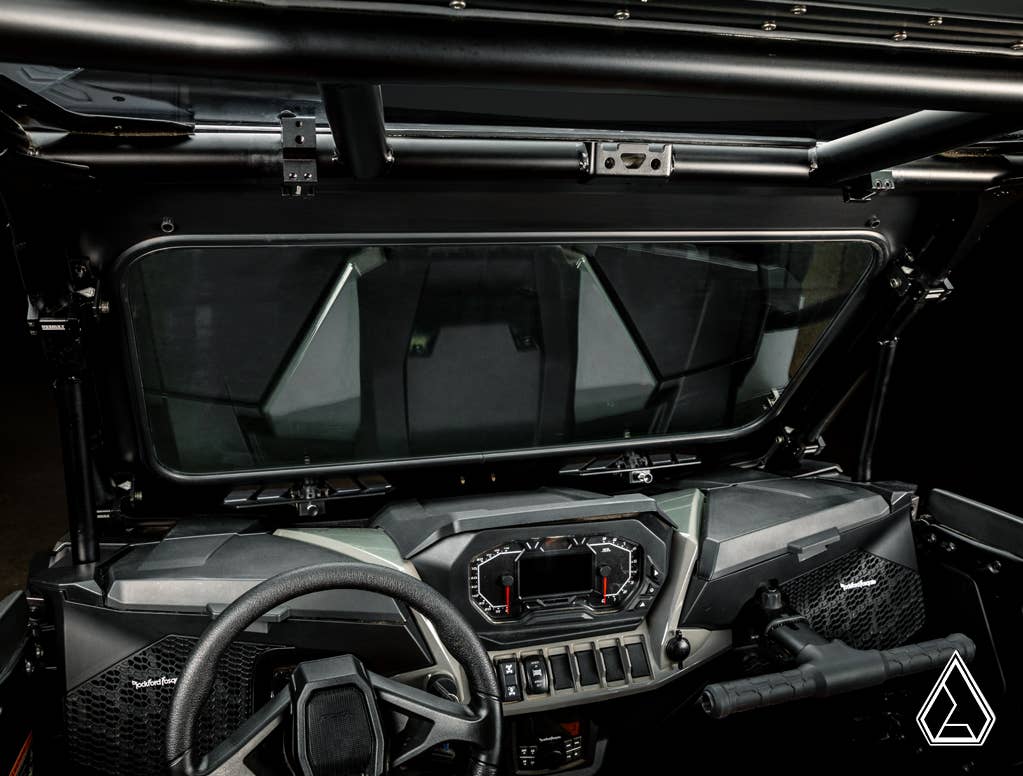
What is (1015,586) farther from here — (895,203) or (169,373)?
(169,373)

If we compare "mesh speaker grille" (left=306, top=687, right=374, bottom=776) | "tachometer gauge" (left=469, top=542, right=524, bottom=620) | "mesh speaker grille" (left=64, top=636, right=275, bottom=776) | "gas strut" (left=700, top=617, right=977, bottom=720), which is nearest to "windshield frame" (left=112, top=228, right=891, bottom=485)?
"tachometer gauge" (left=469, top=542, right=524, bottom=620)

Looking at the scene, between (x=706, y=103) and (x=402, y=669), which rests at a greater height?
(x=706, y=103)

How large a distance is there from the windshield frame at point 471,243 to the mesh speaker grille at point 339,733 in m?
0.92

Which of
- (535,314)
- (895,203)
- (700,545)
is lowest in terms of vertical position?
(700,545)

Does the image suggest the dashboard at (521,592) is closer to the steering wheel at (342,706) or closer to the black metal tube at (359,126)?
the steering wheel at (342,706)

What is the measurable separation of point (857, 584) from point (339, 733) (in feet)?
5.46

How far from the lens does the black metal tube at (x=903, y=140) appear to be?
1.47 m

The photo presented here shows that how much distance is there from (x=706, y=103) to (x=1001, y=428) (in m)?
2.48

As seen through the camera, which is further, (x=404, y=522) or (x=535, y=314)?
(x=535, y=314)

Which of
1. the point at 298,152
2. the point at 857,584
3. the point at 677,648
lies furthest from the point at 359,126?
the point at 857,584

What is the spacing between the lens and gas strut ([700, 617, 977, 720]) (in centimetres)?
194

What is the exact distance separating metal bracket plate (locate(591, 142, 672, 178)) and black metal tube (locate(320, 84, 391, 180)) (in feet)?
1.65

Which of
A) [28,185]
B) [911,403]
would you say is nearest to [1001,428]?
[911,403]

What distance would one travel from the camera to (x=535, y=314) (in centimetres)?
231
